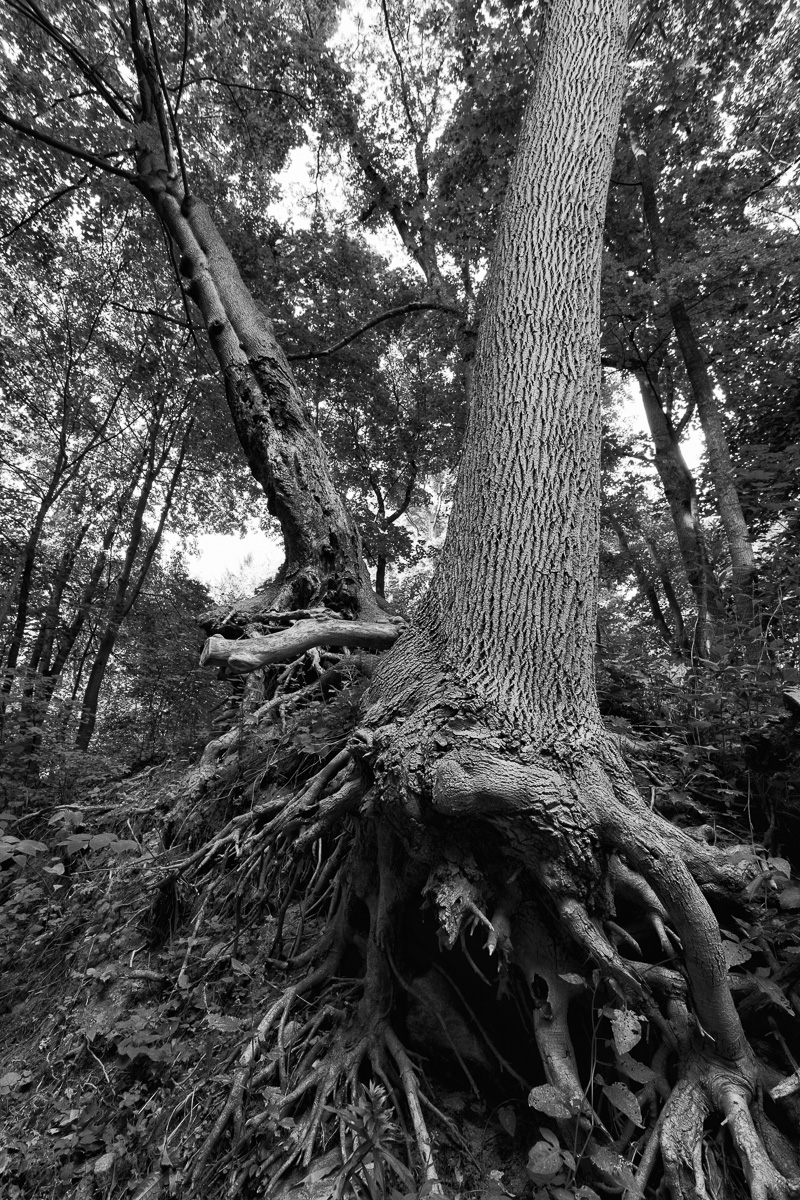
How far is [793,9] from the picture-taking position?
6.30 meters

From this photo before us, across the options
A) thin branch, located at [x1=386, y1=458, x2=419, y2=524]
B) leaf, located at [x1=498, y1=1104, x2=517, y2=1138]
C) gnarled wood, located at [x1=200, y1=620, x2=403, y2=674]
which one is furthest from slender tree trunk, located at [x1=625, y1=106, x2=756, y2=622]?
thin branch, located at [x1=386, y1=458, x2=419, y2=524]

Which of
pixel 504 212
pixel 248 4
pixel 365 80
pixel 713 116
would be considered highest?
pixel 365 80

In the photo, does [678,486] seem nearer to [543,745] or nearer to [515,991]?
[543,745]

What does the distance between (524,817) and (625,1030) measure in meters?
0.59

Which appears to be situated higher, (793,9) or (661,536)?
(793,9)

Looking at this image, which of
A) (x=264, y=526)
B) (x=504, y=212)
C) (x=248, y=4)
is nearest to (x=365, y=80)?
(x=248, y=4)

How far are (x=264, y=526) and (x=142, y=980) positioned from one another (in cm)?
1340

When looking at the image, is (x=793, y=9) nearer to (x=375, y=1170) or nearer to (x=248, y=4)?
(x=248, y=4)

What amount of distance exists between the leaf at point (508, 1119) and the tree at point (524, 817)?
0.11 meters

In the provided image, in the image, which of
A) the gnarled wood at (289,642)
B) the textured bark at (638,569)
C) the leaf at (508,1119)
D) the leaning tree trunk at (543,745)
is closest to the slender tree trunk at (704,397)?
the leaning tree trunk at (543,745)

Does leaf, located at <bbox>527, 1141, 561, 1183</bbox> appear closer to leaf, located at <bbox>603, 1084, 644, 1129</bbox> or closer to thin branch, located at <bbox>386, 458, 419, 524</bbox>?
leaf, located at <bbox>603, 1084, 644, 1129</bbox>

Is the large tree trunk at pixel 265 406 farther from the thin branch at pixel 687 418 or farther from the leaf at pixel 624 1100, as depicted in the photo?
the thin branch at pixel 687 418

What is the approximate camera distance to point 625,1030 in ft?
4.57

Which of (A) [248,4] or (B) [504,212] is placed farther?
(A) [248,4]
